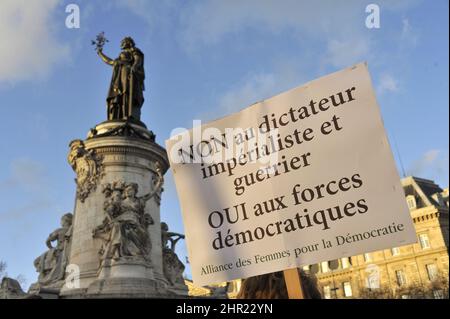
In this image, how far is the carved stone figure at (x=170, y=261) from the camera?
45.0 ft

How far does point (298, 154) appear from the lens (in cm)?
394

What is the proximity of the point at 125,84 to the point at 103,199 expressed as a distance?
4.58 meters

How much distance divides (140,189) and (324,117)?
10.00m

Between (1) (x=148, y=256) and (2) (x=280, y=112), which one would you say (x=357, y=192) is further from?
(1) (x=148, y=256)

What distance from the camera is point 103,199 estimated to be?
12.9 meters

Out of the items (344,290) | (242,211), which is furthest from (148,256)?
(344,290)

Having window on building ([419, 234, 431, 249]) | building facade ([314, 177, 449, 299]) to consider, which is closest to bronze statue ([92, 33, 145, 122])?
building facade ([314, 177, 449, 299])

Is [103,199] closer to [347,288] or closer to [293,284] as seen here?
[293,284]

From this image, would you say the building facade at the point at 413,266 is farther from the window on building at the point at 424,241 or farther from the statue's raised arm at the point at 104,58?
the statue's raised arm at the point at 104,58

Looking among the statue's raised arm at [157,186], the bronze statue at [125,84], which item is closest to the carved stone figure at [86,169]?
the statue's raised arm at [157,186]

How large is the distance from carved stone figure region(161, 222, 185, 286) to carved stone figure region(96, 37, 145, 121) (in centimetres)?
402

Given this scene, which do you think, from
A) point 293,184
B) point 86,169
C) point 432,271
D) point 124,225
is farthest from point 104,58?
point 432,271

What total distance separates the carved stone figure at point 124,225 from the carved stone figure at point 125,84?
3.26m
